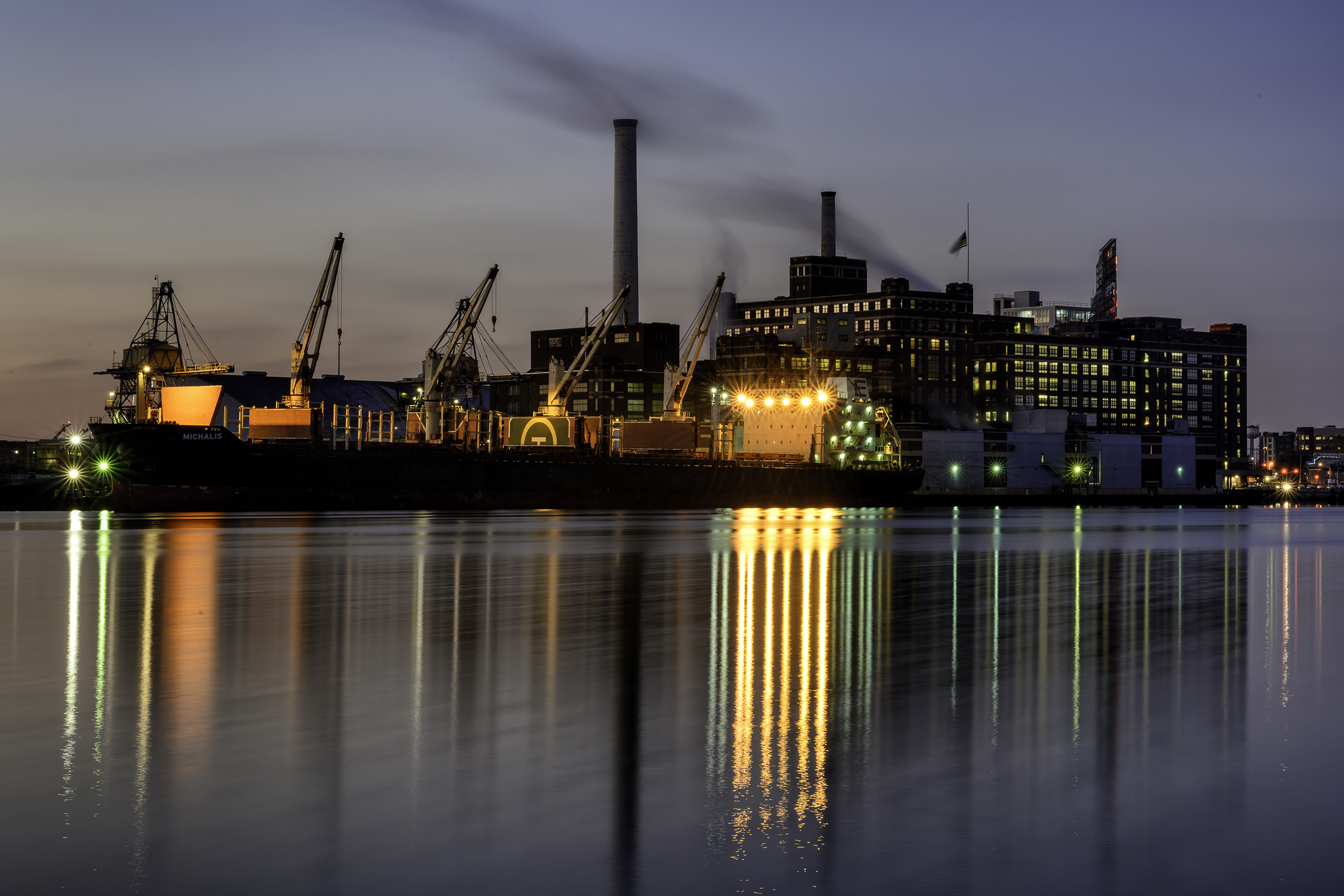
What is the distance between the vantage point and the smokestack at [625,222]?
18188cm

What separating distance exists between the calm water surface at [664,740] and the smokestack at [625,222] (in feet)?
509

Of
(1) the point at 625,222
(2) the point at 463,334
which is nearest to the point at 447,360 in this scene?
(2) the point at 463,334

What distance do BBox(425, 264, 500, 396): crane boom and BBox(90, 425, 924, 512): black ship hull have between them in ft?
81.7

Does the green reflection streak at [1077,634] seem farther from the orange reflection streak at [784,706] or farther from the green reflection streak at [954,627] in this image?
the orange reflection streak at [784,706]

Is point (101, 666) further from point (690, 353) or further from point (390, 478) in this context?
point (690, 353)

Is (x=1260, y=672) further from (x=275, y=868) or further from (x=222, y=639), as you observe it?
(x=222, y=639)

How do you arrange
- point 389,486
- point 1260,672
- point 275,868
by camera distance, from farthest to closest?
point 389,486 → point 1260,672 → point 275,868

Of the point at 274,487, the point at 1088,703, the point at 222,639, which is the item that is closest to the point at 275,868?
the point at 1088,703

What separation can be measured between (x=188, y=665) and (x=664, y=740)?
26.6ft

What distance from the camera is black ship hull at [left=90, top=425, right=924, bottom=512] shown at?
300 ft

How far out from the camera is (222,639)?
2006 cm

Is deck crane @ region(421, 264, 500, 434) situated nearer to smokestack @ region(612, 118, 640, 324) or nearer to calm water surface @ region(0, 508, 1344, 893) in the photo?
smokestack @ region(612, 118, 640, 324)

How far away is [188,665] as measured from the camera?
17094mm

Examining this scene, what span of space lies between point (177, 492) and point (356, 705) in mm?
84498
